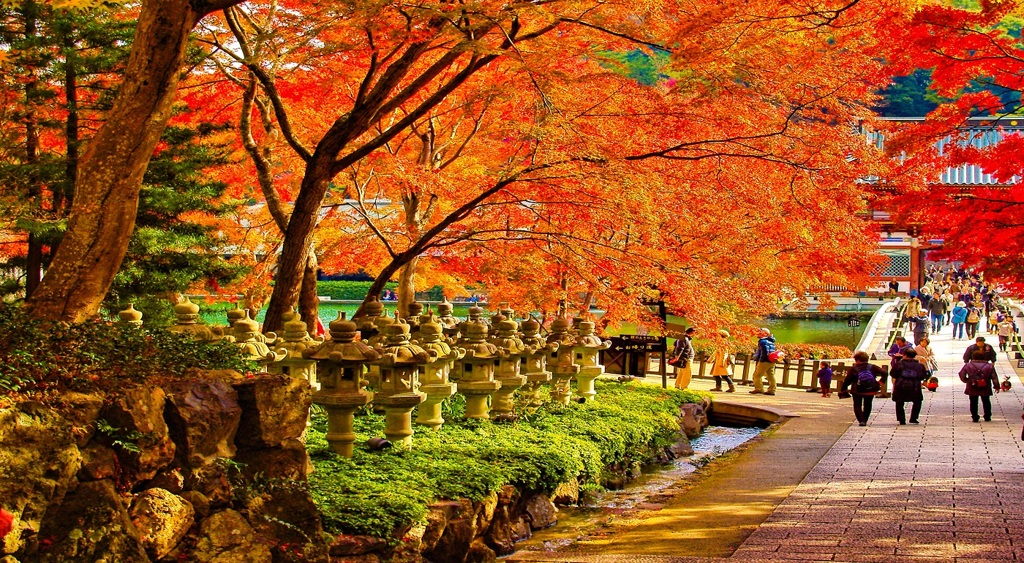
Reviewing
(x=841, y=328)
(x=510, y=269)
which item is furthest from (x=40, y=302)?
(x=841, y=328)

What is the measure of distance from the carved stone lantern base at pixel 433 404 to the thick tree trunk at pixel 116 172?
166 inches

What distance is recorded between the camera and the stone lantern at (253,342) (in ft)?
30.7

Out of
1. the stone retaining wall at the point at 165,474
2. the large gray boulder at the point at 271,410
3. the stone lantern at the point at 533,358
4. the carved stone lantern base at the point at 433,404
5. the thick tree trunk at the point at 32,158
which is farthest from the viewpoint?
the thick tree trunk at the point at 32,158

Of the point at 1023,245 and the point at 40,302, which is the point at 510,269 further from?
the point at 40,302

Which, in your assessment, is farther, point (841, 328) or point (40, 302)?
point (841, 328)

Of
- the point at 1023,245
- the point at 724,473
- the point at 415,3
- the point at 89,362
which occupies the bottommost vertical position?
the point at 724,473

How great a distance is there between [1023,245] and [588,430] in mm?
6944

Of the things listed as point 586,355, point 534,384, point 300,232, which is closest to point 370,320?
point 300,232

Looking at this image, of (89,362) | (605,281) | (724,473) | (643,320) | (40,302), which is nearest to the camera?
(89,362)

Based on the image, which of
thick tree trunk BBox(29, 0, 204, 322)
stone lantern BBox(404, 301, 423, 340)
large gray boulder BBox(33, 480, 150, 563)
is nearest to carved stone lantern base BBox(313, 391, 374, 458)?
thick tree trunk BBox(29, 0, 204, 322)

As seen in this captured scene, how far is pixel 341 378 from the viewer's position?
9008 millimetres

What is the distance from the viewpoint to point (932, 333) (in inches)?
1389

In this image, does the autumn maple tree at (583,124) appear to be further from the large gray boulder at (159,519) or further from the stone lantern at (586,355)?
the large gray boulder at (159,519)

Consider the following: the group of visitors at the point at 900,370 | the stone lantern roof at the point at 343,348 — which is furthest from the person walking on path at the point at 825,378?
the stone lantern roof at the point at 343,348
